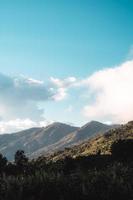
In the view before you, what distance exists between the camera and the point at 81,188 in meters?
22.4

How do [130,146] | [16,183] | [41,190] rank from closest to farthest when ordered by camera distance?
[41,190]
[16,183]
[130,146]

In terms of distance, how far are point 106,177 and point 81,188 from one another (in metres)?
3.32

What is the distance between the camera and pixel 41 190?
859 inches

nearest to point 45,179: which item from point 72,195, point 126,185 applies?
point 72,195

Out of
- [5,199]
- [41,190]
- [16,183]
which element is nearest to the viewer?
[5,199]

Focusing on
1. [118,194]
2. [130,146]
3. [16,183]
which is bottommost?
[118,194]

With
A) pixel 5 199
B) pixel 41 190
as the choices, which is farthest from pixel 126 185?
pixel 5 199

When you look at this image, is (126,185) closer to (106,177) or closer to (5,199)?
(106,177)

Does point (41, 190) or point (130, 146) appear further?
point (130, 146)

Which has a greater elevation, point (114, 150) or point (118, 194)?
point (114, 150)

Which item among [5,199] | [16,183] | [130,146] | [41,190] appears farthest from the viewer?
[130,146]

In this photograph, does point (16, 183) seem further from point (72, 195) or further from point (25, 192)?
point (72, 195)

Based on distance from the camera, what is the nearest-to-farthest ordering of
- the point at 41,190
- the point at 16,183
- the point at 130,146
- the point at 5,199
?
the point at 5,199 → the point at 41,190 → the point at 16,183 → the point at 130,146

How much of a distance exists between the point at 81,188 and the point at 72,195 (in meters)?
1.25
